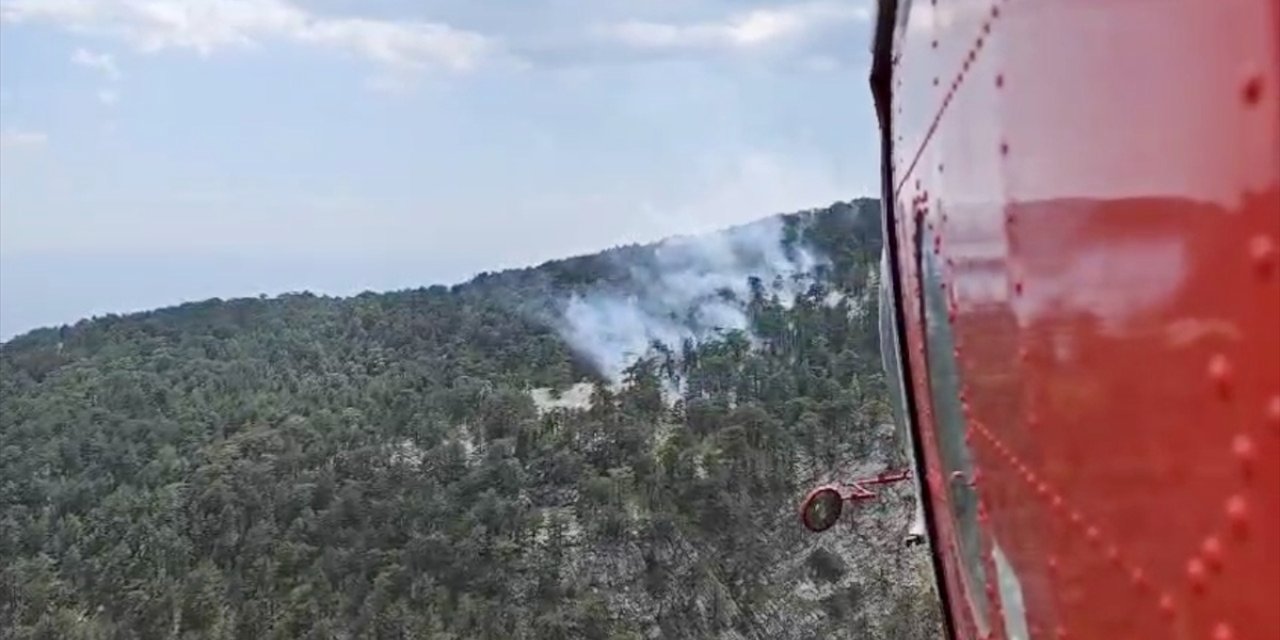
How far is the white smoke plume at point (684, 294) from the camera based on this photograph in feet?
176

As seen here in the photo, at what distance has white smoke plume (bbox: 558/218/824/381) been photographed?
2114 inches

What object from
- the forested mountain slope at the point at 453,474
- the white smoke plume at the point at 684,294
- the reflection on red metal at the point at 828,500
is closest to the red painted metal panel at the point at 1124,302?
the reflection on red metal at the point at 828,500

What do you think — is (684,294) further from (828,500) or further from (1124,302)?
(1124,302)

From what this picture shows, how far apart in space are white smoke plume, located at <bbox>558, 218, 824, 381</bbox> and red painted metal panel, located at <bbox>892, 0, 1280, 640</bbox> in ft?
149

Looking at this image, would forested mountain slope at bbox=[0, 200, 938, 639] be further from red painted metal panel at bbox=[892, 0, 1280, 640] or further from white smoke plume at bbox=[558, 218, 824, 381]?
red painted metal panel at bbox=[892, 0, 1280, 640]

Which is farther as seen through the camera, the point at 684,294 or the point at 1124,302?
the point at 684,294

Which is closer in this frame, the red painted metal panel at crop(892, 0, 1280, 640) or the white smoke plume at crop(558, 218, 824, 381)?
the red painted metal panel at crop(892, 0, 1280, 640)

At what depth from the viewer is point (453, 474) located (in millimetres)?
39219

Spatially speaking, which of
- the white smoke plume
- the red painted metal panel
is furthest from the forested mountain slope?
the red painted metal panel

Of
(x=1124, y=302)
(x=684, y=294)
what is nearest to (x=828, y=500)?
(x=1124, y=302)

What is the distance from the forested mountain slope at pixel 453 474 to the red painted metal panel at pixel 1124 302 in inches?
1010

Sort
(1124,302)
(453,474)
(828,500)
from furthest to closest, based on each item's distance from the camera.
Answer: (453,474) → (828,500) → (1124,302)

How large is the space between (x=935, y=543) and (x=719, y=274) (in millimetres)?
61202

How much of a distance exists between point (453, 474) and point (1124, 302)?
38775 millimetres
